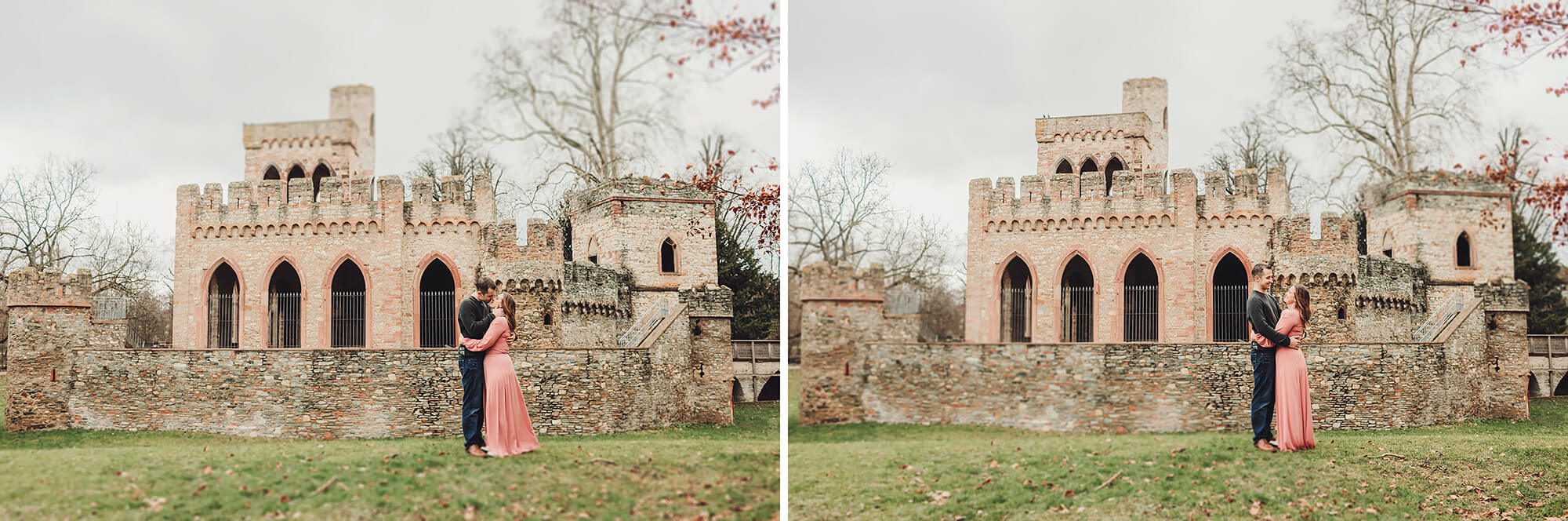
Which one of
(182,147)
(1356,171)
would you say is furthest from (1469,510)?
(182,147)

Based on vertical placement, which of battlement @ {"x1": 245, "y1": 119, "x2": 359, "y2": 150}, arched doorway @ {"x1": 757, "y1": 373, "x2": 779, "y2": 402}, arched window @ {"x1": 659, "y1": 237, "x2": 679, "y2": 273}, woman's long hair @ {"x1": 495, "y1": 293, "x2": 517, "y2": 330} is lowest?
arched doorway @ {"x1": 757, "y1": 373, "x2": 779, "y2": 402}

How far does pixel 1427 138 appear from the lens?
22.1ft

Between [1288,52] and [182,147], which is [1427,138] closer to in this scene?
[1288,52]

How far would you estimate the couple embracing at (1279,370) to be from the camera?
20.9 ft

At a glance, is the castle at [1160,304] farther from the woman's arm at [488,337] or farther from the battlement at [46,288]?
the battlement at [46,288]

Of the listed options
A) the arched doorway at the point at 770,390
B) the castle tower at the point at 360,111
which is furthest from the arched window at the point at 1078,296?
the castle tower at the point at 360,111

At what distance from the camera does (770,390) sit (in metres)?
6.58

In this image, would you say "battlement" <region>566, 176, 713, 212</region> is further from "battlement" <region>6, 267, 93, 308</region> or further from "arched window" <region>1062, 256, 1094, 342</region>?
"battlement" <region>6, 267, 93, 308</region>

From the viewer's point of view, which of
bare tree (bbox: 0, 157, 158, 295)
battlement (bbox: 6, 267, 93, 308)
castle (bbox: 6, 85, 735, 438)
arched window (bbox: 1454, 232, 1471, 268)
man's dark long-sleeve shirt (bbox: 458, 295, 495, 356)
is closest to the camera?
man's dark long-sleeve shirt (bbox: 458, 295, 495, 356)

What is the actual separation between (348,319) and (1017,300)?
163 inches

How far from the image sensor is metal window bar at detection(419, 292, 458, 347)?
21.5 feet

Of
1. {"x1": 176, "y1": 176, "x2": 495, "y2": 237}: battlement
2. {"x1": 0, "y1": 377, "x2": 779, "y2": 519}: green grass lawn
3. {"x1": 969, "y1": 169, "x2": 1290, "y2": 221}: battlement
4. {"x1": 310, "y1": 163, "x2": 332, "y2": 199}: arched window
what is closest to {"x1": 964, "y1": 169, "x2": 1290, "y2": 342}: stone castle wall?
{"x1": 969, "y1": 169, "x2": 1290, "y2": 221}: battlement

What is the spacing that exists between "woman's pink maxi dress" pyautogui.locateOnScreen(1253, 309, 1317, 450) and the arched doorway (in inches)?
114

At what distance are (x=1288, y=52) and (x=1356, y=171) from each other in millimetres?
878
